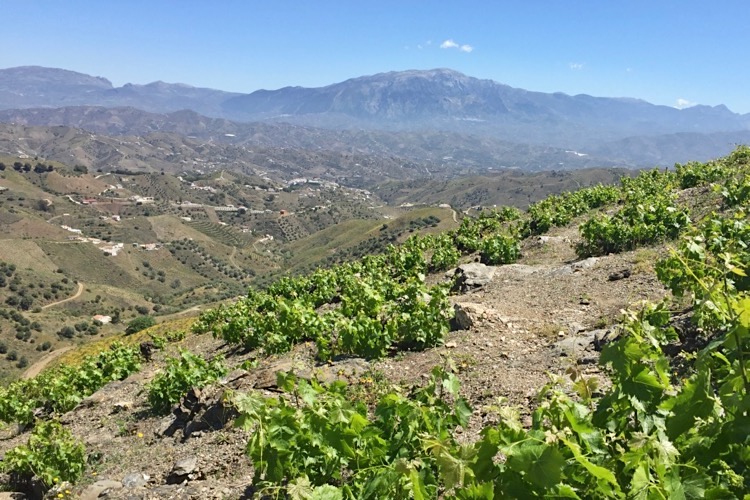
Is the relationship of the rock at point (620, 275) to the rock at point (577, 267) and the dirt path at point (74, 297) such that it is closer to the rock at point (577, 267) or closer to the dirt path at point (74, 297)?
the rock at point (577, 267)

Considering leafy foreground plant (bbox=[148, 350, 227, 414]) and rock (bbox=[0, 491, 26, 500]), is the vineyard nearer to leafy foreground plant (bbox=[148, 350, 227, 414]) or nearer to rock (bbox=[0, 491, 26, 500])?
leafy foreground plant (bbox=[148, 350, 227, 414])

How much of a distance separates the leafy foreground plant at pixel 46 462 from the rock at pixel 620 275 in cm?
1200

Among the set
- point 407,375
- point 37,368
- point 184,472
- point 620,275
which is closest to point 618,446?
point 407,375

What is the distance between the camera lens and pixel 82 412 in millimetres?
12367

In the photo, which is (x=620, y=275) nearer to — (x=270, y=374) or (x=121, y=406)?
(x=270, y=374)

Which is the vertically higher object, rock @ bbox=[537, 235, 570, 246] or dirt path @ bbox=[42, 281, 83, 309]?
rock @ bbox=[537, 235, 570, 246]

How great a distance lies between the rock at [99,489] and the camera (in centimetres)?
723

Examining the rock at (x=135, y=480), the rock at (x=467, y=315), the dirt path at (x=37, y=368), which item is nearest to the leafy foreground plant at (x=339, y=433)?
the rock at (x=135, y=480)

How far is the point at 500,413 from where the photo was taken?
2631 millimetres

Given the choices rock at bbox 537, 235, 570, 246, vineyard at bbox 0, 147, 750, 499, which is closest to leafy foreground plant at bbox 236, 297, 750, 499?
vineyard at bbox 0, 147, 750, 499

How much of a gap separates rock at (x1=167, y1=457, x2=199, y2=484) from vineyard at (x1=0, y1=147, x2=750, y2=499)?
0.87 meters

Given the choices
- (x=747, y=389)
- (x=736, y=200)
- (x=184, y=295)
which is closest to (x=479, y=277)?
(x=736, y=200)

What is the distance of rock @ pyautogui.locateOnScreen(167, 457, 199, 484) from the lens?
6988 mm

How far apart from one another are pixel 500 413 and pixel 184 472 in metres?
6.07
